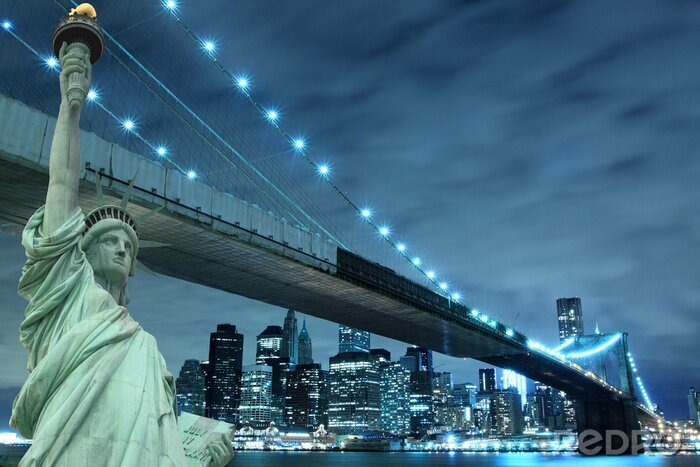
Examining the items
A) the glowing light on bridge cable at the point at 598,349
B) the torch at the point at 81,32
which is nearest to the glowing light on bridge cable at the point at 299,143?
the torch at the point at 81,32

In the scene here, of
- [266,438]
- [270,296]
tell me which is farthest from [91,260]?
[266,438]

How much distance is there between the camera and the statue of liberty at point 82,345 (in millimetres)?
5965

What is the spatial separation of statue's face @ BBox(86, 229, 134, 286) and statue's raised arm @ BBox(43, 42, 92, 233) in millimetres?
466

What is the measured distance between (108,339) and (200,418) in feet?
8.51

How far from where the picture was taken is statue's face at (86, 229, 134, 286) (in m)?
7.23

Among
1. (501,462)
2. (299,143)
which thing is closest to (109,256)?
(299,143)

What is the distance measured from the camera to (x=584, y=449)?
93.1 meters

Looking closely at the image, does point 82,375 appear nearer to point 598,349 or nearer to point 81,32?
point 81,32

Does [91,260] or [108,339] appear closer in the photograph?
[108,339]

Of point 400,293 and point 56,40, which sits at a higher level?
point 400,293

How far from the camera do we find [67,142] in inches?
295

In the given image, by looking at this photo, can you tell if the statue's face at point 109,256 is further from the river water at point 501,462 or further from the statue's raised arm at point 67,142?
the river water at point 501,462

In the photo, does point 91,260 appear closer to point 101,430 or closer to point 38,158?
point 101,430

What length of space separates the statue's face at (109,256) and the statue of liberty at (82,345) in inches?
0.5
